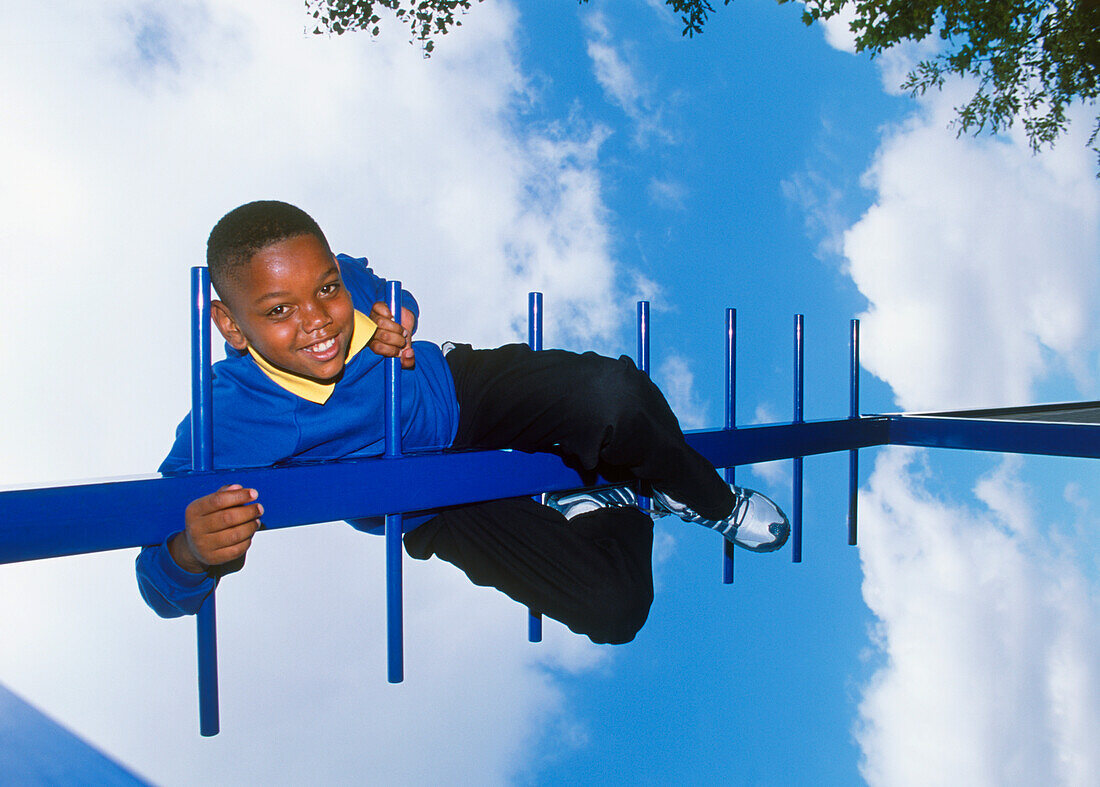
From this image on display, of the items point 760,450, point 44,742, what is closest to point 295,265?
A: point 760,450

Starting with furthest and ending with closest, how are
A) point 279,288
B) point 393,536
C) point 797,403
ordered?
point 797,403 < point 393,536 < point 279,288

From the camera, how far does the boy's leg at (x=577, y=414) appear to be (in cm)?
171

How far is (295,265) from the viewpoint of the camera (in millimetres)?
1399

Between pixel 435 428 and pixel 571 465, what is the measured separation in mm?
316

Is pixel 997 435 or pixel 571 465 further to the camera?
pixel 997 435

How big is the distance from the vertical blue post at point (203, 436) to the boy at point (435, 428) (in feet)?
0.20

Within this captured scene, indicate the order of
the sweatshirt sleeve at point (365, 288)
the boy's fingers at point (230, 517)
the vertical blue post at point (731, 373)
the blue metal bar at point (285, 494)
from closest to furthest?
the blue metal bar at point (285, 494)
the boy's fingers at point (230, 517)
the sweatshirt sleeve at point (365, 288)
the vertical blue post at point (731, 373)

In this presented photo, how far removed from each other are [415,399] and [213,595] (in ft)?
1.84

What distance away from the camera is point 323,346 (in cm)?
149

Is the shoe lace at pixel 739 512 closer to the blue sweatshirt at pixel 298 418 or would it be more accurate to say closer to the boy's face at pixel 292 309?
the blue sweatshirt at pixel 298 418

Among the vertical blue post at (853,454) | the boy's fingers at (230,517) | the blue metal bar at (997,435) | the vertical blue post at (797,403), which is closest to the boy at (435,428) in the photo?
the boy's fingers at (230,517)

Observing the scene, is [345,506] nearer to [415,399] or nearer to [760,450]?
[415,399]

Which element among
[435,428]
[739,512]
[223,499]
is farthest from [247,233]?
[739,512]

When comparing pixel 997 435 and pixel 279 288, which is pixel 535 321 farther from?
pixel 997 435
